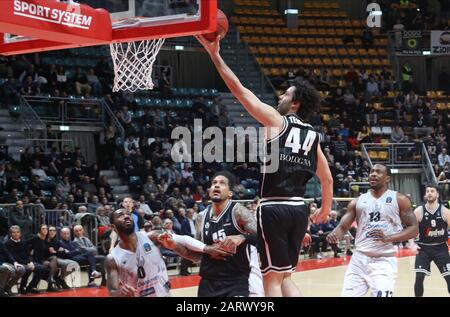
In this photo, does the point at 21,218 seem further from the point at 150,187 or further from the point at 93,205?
the point at 150,187

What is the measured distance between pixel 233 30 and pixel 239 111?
4.25m

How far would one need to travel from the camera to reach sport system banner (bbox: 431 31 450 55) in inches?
1203

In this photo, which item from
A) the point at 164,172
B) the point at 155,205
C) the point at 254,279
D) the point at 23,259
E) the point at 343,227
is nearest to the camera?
the point at 254,279

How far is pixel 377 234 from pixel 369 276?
426mm

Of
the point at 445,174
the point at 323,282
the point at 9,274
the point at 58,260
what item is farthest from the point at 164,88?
the point at 9,274

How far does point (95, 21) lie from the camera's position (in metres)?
7.73

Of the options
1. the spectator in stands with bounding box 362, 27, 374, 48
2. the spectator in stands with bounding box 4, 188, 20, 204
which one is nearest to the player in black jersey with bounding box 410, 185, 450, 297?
the spectator in stands with bounding box 4, 188, 20, 204

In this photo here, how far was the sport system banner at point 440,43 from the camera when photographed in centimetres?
3055

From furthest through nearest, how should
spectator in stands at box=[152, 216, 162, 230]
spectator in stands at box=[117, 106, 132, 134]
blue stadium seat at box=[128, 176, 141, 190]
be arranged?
1. spectator in stands at box=[117, 106, 132, 134]
2. blue stadium seat at box=[128, 176, 141, 190]
3. spectator in stands at box=[152, 216, 162, 230]

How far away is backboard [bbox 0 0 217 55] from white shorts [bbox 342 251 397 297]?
281cm

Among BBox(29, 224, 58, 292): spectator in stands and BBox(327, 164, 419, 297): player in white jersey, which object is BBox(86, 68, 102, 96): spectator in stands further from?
BBox(327, 164, 419, 297): player in white jersey

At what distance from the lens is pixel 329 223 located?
19.0 metres

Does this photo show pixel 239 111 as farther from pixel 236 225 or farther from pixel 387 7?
pixel 236 225

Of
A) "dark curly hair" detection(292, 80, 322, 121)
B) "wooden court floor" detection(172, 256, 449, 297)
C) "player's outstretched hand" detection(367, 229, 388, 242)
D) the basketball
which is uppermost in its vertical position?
the basketball
